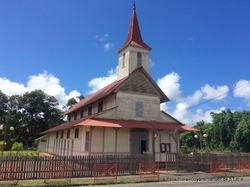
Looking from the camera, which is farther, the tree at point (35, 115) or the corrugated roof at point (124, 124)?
the tree at point (35, 115)

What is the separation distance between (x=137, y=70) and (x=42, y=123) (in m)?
46.9

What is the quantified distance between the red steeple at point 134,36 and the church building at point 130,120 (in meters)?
0.13

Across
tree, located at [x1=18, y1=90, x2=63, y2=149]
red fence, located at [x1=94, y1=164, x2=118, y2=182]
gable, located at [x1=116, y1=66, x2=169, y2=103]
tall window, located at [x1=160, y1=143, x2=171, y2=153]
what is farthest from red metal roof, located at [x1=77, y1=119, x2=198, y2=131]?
tree, located at [x1=18, y1=90, x2=63, y2=149]

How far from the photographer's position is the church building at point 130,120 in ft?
70.8

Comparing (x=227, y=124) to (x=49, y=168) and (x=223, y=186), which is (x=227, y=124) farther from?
(x=49, y=168)

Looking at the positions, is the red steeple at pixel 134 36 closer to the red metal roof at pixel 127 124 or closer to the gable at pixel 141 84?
the gable at pixel 141 84

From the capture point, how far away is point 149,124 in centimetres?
2317

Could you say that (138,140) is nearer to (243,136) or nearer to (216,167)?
(216,167)

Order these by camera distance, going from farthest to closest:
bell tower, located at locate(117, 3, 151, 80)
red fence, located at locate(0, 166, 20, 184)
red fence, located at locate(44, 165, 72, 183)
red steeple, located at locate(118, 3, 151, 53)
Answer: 1. red steeple, located at locate(118, 3, 151, 53)
2. bell tower, located at locate(117, 3, 151, 80)
3. red fence, located at locate(44, 165, 72, 183)
4. red fence, located at locate(0, 166, 20, 184)

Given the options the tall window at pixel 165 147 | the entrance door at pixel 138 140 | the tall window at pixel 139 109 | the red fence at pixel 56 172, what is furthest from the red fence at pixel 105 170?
the tall window at pixel 139 109

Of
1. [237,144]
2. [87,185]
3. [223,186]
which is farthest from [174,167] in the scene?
[237,144]

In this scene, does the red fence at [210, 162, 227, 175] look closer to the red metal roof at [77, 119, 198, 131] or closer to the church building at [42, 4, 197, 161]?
the church building at [42, 4, 197, 161]

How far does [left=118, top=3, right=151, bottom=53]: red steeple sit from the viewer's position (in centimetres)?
2787

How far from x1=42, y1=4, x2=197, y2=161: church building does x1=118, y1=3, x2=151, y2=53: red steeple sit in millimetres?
132
